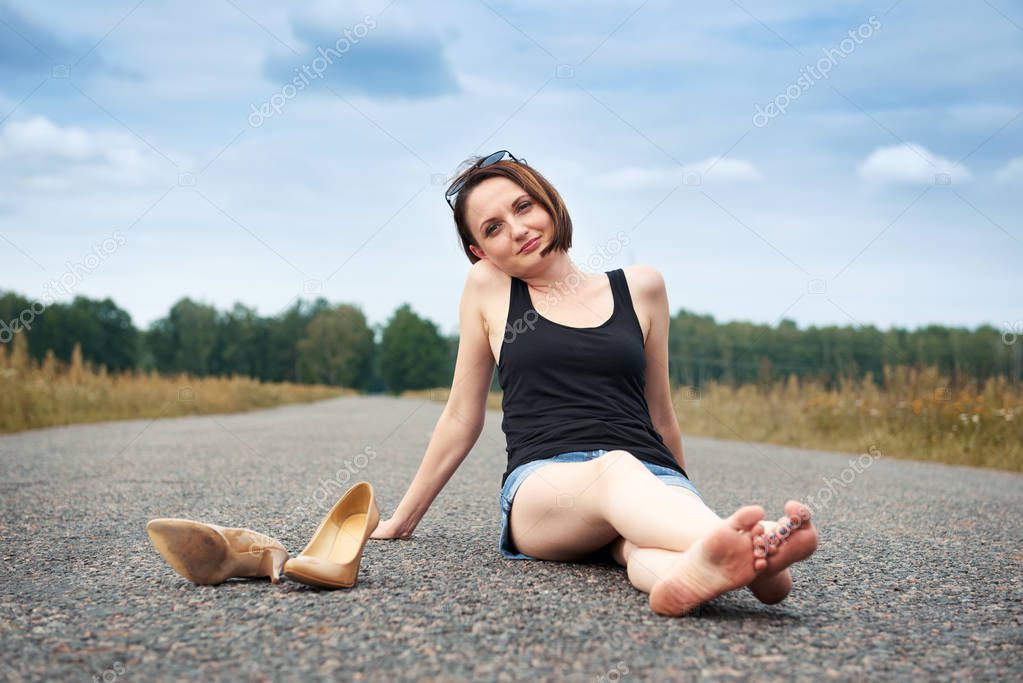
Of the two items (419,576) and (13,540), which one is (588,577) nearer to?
(419,576)

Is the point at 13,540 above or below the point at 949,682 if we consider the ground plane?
above

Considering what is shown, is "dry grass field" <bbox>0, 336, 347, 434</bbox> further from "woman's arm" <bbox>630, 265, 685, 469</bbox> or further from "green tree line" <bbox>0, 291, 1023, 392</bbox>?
"green tree line" <bbox>0, 291, 1023, 392</bbox>

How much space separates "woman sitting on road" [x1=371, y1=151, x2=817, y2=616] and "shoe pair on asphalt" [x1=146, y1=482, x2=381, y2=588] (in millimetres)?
428

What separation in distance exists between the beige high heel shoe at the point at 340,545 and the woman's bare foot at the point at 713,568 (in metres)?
0.84

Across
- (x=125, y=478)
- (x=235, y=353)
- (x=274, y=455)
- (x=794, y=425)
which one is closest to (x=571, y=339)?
(x=125, y=478)

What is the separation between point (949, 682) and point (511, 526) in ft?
4.39

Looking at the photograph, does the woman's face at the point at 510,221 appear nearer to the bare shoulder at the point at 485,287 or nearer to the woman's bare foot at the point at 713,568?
the bare shoulder at the point at 485,287

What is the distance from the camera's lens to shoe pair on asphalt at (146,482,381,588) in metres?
2.24

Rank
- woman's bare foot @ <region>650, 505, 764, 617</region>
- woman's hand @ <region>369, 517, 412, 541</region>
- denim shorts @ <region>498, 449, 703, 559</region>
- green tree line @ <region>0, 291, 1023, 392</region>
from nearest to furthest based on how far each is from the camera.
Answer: woman's bare foot @ <region>650, 505, 764, 617</region> → denim shorts @ <region>498, 449, 703, 559</region> → woman's hand @ <region>369, 517, 412, 541</region> → green tree line @ <region>0, 291, 1023, 392</region>

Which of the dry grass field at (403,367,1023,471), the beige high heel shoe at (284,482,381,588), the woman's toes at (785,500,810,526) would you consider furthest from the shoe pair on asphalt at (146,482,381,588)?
the dry grass field at (403,367,1023,471)

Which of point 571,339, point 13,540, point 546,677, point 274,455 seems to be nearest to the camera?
point 546,677

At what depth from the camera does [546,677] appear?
1595 millimetres

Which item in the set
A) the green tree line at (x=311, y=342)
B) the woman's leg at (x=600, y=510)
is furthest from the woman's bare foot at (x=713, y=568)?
the green tree line at (x=311, y=342)

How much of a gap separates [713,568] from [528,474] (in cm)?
80
